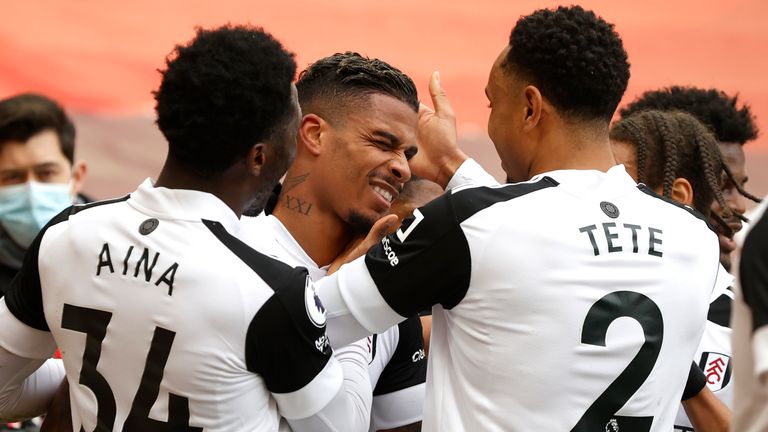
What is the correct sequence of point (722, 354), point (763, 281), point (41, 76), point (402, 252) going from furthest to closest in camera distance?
point (41, 76) → point (722, 354) → point (402, 252) → point (763, 281)

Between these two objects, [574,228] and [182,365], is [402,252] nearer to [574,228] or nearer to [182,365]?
[574,228]

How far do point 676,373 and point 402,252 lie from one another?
703 millimetres

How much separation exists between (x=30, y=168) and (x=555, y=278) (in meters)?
3.29

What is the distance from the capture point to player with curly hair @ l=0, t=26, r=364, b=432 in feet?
6.39

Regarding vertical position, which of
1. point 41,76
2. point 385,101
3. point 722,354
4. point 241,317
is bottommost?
point 722,354

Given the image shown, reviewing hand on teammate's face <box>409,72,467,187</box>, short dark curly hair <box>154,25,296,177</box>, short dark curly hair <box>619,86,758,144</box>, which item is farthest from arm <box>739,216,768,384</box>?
short dark curly hair <box>619,86,758,144</box>

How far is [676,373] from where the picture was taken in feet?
7.41

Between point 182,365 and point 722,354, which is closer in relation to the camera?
point 182,365

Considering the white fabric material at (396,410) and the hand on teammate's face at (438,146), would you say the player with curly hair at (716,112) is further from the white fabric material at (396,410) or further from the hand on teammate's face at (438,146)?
the white fabric material at (396,410)

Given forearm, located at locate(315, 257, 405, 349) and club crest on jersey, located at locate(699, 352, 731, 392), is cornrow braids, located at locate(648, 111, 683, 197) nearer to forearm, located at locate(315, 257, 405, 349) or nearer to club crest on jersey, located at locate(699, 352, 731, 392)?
club crest on jersey, located at locate(699, 352, 731, 392)

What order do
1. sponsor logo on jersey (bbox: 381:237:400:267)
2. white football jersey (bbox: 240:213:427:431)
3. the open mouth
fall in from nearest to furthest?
sponsor logo on jersey (bbox: 381:237:400:267)
white football jersey (bbox: 240:213:427:431)
the open mouth

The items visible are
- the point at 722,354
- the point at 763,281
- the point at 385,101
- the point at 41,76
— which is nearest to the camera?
the point at 763,281

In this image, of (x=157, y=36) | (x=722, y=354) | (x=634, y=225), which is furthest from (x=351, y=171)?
(x=157, y=36)

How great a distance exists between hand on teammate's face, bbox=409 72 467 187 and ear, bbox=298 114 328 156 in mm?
311
